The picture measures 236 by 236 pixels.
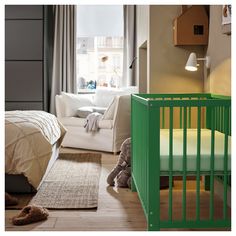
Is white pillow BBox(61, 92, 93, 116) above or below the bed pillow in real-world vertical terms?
above

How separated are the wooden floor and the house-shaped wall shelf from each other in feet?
4.56

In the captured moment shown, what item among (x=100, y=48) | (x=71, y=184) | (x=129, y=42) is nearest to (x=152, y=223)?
(x=71, y=184)

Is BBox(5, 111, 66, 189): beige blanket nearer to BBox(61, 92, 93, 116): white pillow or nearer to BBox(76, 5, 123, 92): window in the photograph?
BBox(61, 92, 93, 116): white pillow

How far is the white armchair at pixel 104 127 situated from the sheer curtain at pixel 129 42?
1.36m

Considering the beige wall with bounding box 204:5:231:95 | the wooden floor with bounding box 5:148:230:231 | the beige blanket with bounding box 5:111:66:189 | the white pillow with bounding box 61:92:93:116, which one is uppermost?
the beige wall with bounding box 204:5:231:95

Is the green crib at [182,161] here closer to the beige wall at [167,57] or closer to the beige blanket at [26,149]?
the beige blanket at [26,149]

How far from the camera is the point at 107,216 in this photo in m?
3.03

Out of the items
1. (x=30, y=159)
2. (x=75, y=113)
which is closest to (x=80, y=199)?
(x=30, y=159)

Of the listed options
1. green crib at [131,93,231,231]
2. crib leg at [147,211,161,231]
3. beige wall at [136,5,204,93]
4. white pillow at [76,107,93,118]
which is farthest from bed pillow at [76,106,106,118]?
crib leg at [147,211,161,231]

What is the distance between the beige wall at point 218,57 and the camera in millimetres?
3357

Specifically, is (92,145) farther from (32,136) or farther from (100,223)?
(100,223)

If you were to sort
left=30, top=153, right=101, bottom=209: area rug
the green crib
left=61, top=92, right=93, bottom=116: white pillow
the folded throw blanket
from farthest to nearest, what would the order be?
left=61, top=92, right=93, bottom=116: white pillow
the folded throw blanket
left=30, top=153, right=101, bottom=209: area rug
the green crib

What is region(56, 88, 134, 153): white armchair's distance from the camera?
18.9 feet

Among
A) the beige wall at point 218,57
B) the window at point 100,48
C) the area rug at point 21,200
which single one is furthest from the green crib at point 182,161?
the window at point 100,48
